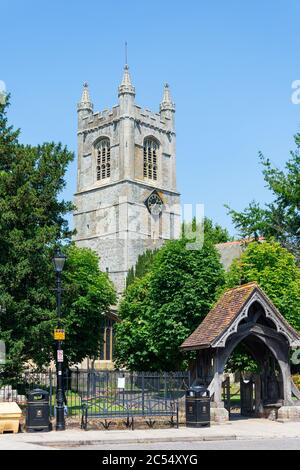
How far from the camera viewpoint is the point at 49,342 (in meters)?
25.0

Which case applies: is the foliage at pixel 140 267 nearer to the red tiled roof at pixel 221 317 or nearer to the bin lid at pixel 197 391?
the red tiled roof at pixel 221 317

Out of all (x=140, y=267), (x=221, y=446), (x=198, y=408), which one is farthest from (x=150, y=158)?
(x=221, y=446)

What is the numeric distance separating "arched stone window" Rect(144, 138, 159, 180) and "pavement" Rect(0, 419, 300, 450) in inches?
2974

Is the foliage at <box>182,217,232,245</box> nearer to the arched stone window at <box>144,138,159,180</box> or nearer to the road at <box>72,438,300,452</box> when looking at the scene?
the arched stone window at <box>144,138,159,180</box>

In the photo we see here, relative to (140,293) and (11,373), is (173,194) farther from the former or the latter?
(11,373)

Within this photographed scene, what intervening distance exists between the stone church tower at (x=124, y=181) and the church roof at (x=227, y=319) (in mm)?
59709

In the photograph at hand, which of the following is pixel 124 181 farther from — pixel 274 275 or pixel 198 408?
pixel 198 408

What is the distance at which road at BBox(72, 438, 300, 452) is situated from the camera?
604 inches

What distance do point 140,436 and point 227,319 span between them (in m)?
6.41

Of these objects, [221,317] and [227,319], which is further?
[221,317]

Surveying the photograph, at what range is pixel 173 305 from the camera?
40.9 metres

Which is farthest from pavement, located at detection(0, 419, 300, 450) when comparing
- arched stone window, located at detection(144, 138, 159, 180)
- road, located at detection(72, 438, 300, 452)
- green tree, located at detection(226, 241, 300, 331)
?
arched stone window, located at detection(144, 138, 159, 180)

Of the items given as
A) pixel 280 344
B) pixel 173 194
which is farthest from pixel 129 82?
pixel 280 344

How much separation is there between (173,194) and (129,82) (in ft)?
55.7
